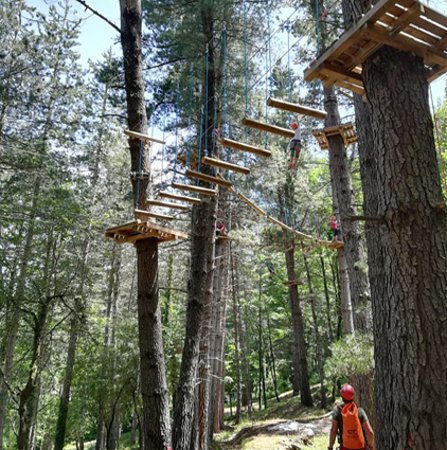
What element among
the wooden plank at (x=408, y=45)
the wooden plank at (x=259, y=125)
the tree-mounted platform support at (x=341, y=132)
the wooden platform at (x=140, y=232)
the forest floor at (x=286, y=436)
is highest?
the tree-mounted platform support at (x=341, y=132)

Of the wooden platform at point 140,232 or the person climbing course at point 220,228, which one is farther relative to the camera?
the person climbing course at point 220,228

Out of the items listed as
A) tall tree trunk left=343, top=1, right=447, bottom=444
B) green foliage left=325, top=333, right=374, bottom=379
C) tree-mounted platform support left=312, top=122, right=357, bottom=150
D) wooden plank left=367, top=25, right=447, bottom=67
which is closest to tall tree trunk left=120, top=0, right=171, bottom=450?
green foliage left=325, top=333, right=374, bottom=379

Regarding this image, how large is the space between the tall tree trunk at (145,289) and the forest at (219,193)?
19 millimetres

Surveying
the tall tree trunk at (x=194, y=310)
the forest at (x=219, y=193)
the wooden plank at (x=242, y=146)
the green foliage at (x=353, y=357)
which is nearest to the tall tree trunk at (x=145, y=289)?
the forest at (x=219, y=193)

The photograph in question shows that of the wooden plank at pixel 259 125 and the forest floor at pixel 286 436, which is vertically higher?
the wooden plank at pixel 259 125

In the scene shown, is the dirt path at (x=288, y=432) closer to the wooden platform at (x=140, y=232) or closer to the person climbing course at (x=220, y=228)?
the person climbing course at (x=220, y=228)

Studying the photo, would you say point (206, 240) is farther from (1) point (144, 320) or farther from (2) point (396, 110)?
(2) point (396, 110)

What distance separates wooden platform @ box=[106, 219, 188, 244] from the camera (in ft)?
13.8

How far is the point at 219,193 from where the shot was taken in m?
8.39

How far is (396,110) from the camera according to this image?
261 centimetres

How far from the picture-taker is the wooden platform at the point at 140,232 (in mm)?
4204

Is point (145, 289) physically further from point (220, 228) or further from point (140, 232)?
point (220, 228)

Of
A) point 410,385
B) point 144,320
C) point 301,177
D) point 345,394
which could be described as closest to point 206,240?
point 144,320

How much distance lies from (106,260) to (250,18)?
1054 centimetres
